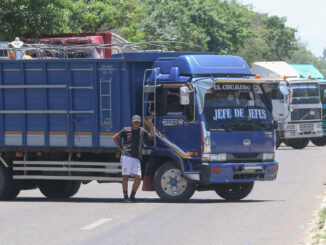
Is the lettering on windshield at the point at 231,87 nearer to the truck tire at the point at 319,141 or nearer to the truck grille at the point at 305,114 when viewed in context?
the truck grille at the point at 305,114

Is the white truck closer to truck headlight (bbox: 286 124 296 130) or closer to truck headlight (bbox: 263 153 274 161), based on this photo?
truck headlight (bbox: 286 124 296 130)

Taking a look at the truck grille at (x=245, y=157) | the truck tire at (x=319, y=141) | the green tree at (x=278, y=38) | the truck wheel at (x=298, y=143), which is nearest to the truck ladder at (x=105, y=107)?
the truck grille at (x=245, y=157)

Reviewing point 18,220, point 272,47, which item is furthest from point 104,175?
point 272,47

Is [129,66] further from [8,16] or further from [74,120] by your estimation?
[8,16]

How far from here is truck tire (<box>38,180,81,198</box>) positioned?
18719 millimetres

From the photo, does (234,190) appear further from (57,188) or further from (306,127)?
(306,127)

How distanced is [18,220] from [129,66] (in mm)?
4361

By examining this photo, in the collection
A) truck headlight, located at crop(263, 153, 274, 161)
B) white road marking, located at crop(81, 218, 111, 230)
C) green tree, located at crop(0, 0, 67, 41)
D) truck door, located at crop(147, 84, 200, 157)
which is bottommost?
white road marking, located at crop(81, 218, 111, 230)

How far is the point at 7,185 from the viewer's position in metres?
17.9

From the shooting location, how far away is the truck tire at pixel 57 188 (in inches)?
737

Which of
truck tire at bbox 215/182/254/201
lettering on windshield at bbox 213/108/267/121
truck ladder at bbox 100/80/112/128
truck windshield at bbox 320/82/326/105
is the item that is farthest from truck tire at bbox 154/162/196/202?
truck windshield at bbox 320/82/326/105

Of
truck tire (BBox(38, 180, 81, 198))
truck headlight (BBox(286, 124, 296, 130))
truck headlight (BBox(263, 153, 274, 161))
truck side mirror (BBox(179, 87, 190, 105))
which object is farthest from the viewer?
truck headlight (BBox(286, 124, 296, 130))

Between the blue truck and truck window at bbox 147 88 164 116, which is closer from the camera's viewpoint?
the blue truck

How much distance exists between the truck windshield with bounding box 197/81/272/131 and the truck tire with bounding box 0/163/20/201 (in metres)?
4.55
